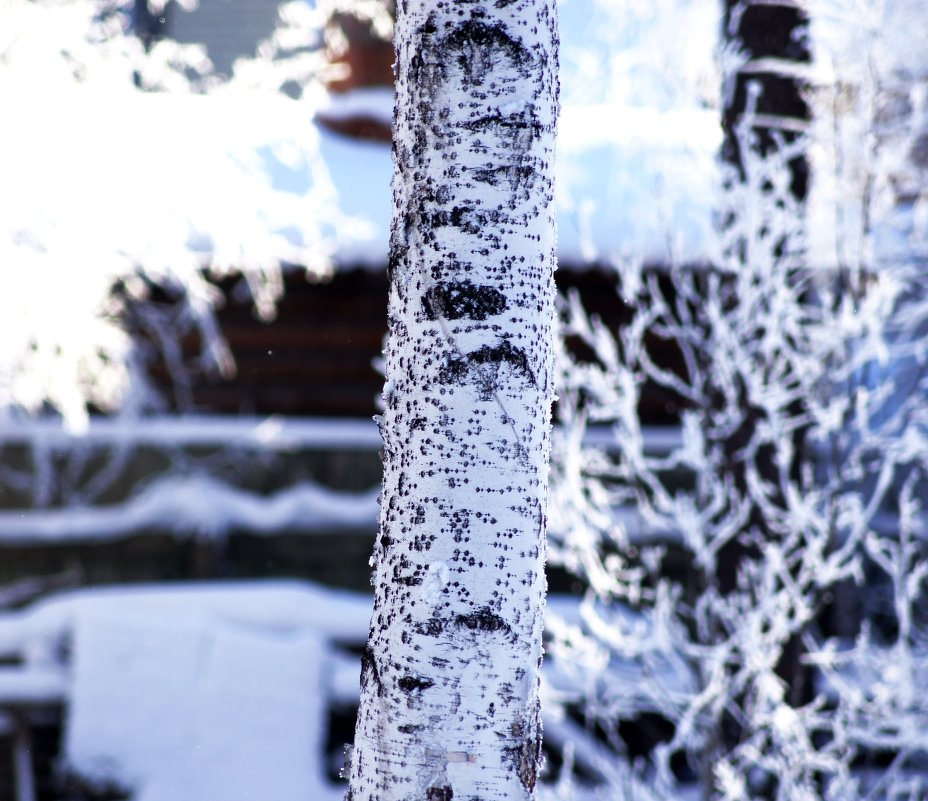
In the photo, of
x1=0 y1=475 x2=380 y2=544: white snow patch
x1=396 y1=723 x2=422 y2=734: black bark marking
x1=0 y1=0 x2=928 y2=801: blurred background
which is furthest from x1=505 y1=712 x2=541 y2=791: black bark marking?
x1=0 y1=475 x2=380 y2=544: white snow patch

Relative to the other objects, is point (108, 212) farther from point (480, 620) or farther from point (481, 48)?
point (480, 620)

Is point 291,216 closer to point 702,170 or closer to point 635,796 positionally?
point 702,170

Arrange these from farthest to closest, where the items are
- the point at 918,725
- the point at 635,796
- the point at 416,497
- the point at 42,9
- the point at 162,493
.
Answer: the point at 162,493 → the point at 42,9 → the point at 635,796 → the point at 918,725 → the point at 416,497

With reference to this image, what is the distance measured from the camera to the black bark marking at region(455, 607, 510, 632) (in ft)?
5.58

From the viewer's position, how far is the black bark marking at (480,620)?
1701 mm

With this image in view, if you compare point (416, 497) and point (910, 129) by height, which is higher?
point (910, 129)

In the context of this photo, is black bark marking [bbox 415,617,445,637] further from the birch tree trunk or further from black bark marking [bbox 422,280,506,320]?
black bark marking [bbox 422,280,506,320]

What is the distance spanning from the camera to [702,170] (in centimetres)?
427

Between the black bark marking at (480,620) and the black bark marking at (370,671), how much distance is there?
19 centimetres

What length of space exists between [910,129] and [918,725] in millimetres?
2228

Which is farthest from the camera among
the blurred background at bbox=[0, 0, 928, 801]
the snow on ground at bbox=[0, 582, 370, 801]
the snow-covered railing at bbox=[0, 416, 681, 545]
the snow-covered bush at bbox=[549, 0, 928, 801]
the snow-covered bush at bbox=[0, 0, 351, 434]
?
the snow-covered railing at bbox=[0, 416, 681, 545]

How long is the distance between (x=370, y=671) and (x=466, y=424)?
46 centimetres

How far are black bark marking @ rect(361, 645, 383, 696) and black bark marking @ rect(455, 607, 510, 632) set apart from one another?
188mm

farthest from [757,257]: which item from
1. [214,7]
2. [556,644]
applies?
[214,7]
